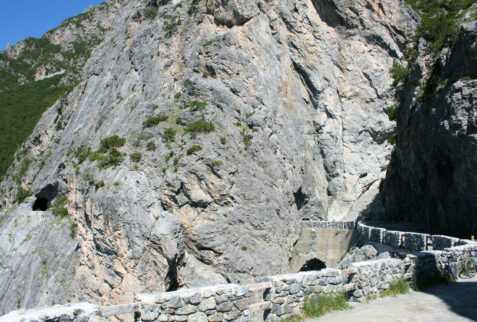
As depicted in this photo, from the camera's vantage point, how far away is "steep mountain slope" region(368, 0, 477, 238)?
17328 mm

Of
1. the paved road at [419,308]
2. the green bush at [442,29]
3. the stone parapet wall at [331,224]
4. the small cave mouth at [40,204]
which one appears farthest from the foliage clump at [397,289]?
the small cave mouth at [40,204]

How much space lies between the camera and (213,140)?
90.1 feet

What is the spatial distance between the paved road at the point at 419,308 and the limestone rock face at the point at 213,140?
54.0 feet

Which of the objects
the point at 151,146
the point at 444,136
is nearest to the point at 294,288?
the point at 444,136

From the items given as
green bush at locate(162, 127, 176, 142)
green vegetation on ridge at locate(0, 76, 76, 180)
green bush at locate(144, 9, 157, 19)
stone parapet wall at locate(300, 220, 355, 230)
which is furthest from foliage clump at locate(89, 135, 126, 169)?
green vegetation on ridge at locate(0, 76, 76, 180)

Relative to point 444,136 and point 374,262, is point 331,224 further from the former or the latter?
point 374,262

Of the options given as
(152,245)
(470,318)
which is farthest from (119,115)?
(470,318)

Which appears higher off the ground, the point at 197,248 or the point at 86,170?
the point at 86,170

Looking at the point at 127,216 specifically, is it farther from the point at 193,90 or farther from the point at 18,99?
the point at 18,99

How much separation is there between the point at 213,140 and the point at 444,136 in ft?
50.0

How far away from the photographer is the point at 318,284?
Result: 757 cm

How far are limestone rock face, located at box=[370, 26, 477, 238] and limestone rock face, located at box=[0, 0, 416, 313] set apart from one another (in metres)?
10.4

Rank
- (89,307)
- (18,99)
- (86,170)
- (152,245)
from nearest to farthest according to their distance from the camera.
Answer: (89,307)
(152,245)
(86,170)
(18,99)

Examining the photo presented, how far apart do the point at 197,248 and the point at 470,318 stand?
19.8m
